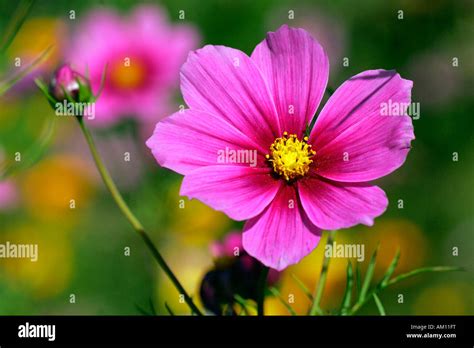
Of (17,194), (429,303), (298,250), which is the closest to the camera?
(298,250)

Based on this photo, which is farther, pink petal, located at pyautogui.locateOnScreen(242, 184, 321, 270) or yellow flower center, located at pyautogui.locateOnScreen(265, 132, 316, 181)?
yellow flower center, located at pyautogui.locateOnScreen(265, 132, 316, 181)

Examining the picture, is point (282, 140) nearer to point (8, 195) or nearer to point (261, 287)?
point (261, 287)

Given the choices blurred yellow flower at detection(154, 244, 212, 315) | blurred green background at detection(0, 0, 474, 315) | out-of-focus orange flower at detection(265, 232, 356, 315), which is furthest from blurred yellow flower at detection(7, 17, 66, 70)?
out-of-focus orange flower at detection(265, 232, 356, 315)

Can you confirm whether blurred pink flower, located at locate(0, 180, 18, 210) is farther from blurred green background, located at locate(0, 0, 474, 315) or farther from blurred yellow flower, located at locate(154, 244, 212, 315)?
A: blurred yellow flower, located at locate(154, 244, 212, 315)

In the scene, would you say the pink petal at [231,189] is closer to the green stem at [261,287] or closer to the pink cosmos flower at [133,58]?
the green stem at [261,287]

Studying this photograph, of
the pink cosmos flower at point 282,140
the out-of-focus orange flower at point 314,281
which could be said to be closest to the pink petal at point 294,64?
the pink cosmos flower at point 282,140

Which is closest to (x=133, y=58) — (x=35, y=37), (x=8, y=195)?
(x=8, y=195)
